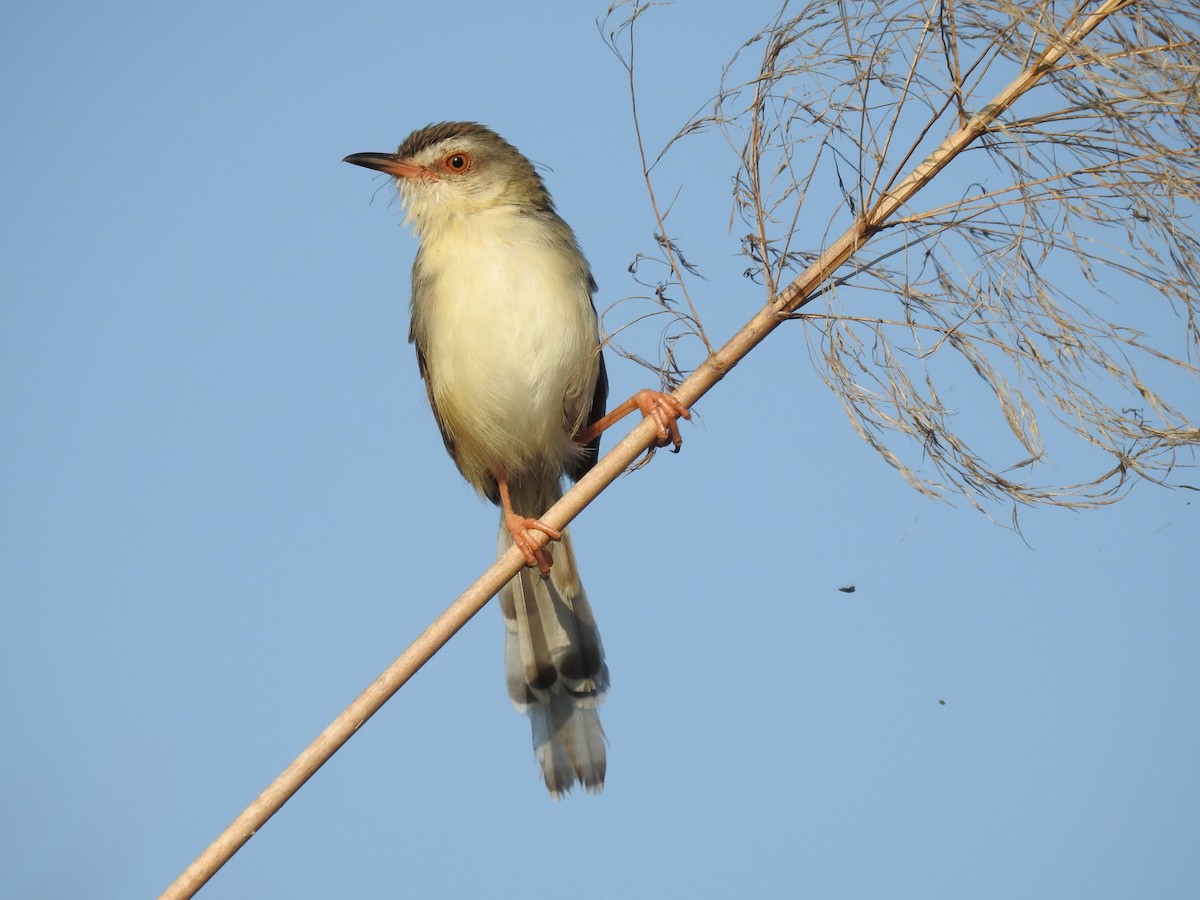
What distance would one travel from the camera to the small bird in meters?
4.62

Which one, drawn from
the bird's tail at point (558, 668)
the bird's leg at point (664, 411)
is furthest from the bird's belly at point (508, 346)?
the bird's leg at point (664, 411)

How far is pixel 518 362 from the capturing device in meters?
4.70

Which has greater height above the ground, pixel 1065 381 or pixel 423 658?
pixel 1065 381

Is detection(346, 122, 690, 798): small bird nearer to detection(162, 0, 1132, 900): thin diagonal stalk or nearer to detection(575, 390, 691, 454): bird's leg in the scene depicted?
detection(575, 390, 691, 454): bird's leg

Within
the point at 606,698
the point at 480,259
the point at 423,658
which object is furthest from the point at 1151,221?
the point at 606,698

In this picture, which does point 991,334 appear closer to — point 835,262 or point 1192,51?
point 835,262

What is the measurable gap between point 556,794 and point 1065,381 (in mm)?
2350

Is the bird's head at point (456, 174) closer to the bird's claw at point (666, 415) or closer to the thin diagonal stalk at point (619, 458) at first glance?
the bird's claw at point (666, 415)

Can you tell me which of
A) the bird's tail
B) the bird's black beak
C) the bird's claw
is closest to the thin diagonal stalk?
the bird's claw

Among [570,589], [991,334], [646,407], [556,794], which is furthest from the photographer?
[570,589]

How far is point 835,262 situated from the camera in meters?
3.06

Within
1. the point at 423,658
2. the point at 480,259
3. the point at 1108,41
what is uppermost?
the point at 480,259

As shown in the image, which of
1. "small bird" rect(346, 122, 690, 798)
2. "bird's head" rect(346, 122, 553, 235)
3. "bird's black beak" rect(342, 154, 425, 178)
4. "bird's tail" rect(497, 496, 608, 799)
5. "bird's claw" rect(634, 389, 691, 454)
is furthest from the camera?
"bird's black beak" rect(342, 154, 425, 178)

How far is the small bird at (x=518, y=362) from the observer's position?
15.2ft
